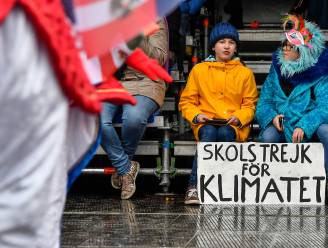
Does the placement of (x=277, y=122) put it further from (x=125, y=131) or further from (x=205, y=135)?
(x=125, y=131)

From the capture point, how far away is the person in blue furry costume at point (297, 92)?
6.52 m

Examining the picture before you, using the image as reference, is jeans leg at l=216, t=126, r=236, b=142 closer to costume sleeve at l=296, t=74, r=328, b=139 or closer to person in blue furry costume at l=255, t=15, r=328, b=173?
person in blue furry costume at l=255, t=15, r=328, b=173

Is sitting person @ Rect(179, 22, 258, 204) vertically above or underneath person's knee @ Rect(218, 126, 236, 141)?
above

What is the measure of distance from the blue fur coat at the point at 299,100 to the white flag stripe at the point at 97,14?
4685mm

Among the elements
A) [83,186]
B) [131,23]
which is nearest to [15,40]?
[131,23]

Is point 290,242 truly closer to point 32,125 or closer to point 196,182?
point 196,182

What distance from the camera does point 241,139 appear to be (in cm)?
668

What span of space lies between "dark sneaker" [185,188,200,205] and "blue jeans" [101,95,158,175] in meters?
0.56

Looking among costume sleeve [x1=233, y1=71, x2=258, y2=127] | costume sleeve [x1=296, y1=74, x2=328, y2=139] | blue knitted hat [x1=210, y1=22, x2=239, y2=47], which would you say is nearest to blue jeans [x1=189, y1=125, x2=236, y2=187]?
costume sleeve [x1=233, y1=71, x2=258, y2=127]

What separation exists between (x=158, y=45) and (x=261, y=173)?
139 centimetres

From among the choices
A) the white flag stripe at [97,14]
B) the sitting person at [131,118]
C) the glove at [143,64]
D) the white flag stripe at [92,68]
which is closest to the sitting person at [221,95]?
the sitting person at [131,118]

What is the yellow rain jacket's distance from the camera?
6680 mm

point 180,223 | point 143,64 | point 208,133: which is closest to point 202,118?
point 208,133

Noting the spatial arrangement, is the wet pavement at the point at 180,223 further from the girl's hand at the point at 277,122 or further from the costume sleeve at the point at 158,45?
the costume sleeve at the point at 158,45
